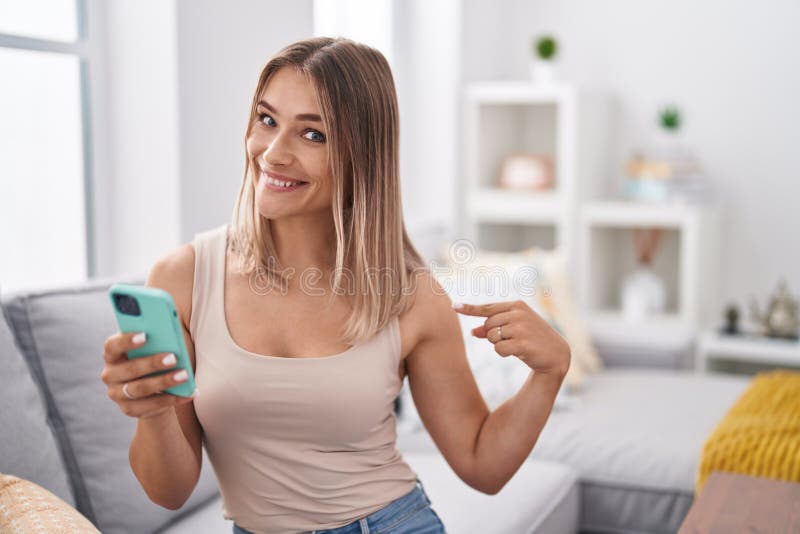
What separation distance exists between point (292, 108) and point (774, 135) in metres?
2.82

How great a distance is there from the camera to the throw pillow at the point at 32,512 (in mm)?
1075

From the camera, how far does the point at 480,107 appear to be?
364cm

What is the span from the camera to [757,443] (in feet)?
6.57

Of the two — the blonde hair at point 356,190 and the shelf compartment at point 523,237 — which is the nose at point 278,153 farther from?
the shelf compartment at point 523,237

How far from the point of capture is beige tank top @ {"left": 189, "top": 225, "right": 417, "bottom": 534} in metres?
1.27

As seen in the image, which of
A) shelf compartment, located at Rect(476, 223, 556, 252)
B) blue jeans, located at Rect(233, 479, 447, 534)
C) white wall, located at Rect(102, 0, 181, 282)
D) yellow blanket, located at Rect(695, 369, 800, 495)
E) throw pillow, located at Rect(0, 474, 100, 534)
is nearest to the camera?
throw pillow, located at Rect(0, 474, 100, 534)

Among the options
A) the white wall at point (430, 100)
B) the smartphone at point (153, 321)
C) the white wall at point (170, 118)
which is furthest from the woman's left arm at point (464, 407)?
the white wall at point (430, 100)

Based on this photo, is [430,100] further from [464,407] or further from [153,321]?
[153,321]

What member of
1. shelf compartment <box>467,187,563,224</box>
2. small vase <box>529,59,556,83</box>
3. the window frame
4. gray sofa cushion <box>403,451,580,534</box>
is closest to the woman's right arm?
gray sofa cushion <box>403,451,580,534</box>

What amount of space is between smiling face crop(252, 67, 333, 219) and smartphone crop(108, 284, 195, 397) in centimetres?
33

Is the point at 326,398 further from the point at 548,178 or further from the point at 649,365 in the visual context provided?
the point at 548,178

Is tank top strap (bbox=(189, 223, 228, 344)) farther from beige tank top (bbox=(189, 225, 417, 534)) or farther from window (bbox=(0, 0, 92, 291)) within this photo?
window (bbox=(0, 0, 92, 291))

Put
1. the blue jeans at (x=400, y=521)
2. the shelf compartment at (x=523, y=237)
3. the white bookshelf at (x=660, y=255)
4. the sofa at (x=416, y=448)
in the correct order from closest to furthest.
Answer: the blue jeans at (x=400, y=521) → the sofa at (x=416, y=448) → the white bookshelf at (x=660, y=255) → the shelf compartment at (x=523, y=237)

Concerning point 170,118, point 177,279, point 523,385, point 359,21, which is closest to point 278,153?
point 177,279
